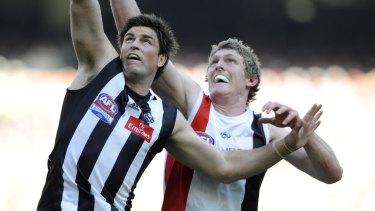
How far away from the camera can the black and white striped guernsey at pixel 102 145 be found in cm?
382

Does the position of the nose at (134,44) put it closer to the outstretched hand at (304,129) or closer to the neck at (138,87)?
the neck at (138,87)

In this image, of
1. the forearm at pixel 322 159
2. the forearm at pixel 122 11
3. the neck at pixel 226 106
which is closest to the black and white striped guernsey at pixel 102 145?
the forearm at pixel 122 11

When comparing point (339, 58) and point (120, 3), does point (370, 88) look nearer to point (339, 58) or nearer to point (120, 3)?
point (339, 58)

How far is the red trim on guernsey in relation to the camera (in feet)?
15.2

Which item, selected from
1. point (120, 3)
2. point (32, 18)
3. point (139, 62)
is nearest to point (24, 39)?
point (32, 18)

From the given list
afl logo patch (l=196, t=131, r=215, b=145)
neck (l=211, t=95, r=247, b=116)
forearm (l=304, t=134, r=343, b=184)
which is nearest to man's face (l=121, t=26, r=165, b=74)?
afl logo patch (l=196, t=131, r=215, b=145)

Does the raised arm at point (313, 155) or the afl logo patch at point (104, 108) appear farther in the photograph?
the raised arm at point (313, 155)

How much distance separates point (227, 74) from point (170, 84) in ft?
1.45

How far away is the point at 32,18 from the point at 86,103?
5456 mm

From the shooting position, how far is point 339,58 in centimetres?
931

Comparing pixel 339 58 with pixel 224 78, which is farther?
pixel 339 58

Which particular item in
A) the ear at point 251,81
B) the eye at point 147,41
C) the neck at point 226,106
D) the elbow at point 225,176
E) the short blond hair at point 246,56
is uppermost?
the short blond hair at point 246,56

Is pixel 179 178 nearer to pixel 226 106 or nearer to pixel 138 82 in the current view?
pixel 226 106

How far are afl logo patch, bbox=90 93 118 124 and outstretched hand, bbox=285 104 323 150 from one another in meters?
1.09
